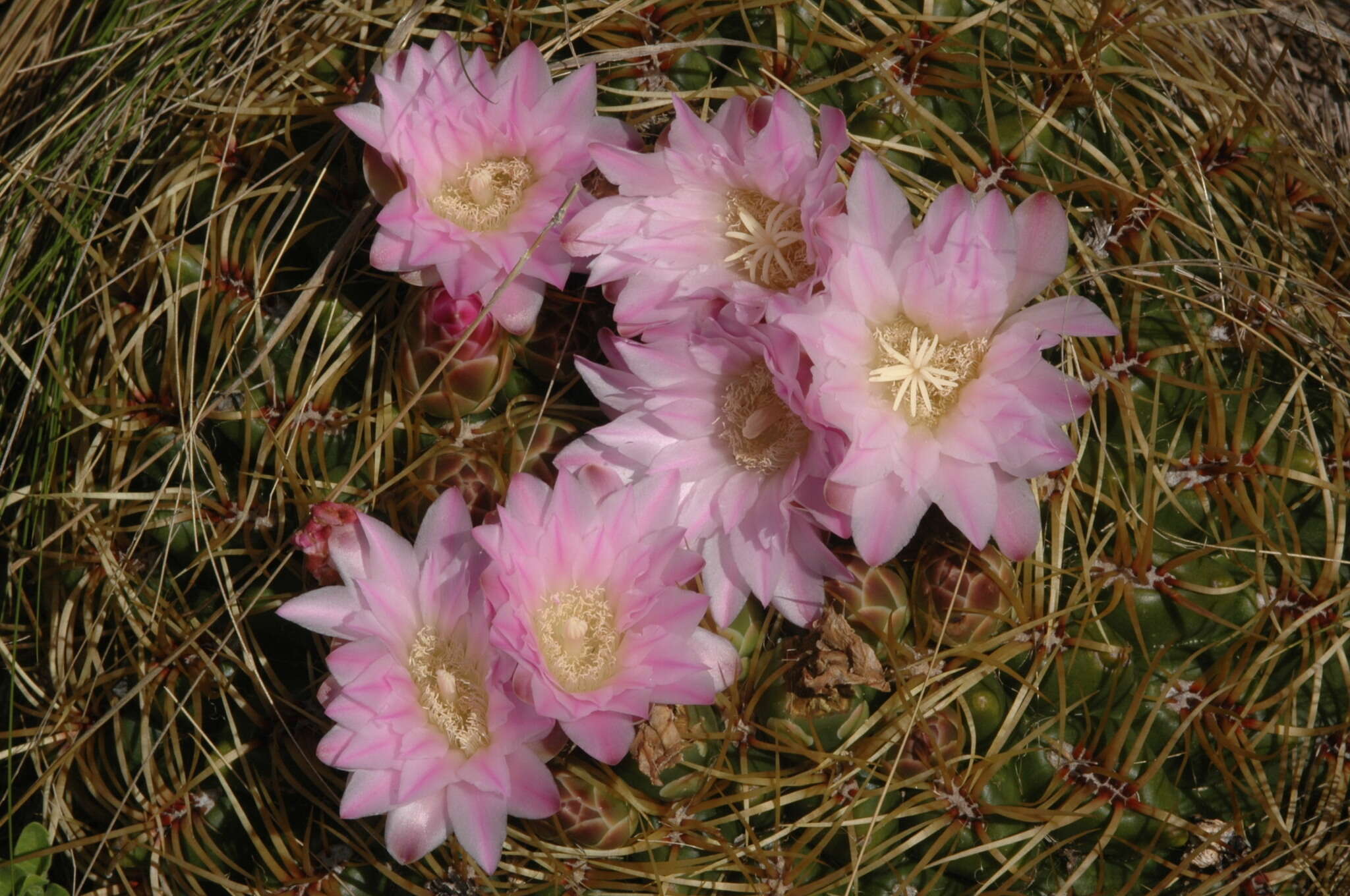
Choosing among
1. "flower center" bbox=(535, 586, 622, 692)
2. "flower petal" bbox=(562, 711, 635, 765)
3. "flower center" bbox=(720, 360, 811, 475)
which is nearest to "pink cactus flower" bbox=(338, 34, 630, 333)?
"flower center" bbox=(720, 360, 811, 475)

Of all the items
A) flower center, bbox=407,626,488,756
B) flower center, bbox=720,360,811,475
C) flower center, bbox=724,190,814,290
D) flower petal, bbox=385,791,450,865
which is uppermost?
flower center, bbox=724,190,814,290

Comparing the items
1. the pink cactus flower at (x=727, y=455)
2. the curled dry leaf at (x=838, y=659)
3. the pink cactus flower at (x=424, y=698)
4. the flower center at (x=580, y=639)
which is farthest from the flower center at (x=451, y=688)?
the curled dry leaf at (x=838, y=659)

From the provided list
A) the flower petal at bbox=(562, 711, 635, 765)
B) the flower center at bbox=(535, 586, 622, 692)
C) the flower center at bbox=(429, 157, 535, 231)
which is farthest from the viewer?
the flower center at bbox=(429, 157, 535, 231)

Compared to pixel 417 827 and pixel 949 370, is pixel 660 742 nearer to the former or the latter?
pixel 417 827

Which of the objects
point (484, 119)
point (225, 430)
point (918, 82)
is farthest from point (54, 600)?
point (918, 82)

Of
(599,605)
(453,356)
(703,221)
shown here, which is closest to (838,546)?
(599,605)

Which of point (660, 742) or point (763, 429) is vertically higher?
point (763, 429)

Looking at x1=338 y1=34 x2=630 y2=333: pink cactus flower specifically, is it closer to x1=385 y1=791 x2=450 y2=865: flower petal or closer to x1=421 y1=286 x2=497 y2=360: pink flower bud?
x1=421 y1=286 x2=497 y2=360: pink flower bud

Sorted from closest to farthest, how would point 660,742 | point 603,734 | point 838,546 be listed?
point 603,734 < point 660,742 < point 838,546
